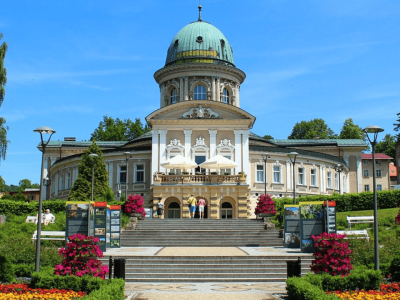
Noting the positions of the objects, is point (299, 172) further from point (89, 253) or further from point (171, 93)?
point (89, 253)

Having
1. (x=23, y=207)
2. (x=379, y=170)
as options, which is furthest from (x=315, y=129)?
(x=23, y=207)

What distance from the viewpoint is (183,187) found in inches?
1759

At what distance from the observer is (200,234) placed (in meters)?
30.8

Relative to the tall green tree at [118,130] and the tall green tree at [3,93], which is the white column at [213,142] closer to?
the tall green tree at [3,93]

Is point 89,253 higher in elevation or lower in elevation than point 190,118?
lower

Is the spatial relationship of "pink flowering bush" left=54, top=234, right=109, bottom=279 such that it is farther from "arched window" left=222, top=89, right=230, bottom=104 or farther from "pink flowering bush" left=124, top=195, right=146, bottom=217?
"arched window" left=222, top=89, right=230, bottom=104

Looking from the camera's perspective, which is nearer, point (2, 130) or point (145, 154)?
point (2, 130)

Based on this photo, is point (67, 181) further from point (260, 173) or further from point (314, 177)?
point (314, 177)

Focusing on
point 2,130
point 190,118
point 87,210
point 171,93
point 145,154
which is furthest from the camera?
point 171,93

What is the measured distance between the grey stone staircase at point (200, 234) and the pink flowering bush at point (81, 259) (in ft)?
44.6

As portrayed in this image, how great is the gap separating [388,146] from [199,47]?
5848 centimetres

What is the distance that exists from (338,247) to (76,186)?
32756 millimetres

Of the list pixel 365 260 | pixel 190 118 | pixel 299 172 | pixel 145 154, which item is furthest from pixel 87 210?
pixel 299 172

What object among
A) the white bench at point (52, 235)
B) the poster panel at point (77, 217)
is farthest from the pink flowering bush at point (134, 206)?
the poster panel at point (77, 217)
